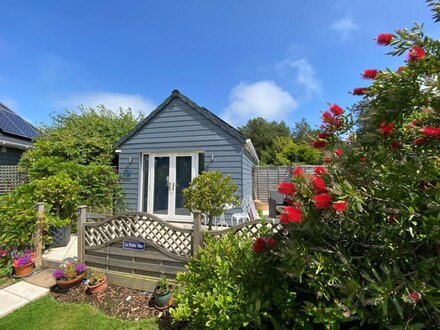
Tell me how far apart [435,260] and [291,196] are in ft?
2.76

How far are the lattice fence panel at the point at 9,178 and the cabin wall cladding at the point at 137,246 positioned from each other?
20.6 feet

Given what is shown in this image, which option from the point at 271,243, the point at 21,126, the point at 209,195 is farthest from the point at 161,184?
the point at 21,126

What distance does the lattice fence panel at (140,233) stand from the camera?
3.47 meters

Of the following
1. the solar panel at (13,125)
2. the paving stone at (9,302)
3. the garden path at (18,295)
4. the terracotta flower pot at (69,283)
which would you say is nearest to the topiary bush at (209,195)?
the terracotta flower pot at (69,283)

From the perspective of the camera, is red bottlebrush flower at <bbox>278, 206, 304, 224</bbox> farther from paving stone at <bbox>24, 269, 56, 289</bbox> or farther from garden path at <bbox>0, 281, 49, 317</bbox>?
paving stone at <bbox>24, 269, 56, 289</bbox>

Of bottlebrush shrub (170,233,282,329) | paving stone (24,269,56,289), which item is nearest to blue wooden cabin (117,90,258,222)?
paving stone (24,269,56,289)

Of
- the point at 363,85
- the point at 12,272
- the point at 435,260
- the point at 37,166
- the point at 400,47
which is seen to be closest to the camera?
the point at 435,260

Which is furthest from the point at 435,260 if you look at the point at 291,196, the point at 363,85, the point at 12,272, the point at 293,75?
the point at 293,75

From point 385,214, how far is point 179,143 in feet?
21.8

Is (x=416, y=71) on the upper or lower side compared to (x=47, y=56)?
lower

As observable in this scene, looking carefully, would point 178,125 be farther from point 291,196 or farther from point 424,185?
point 424,185

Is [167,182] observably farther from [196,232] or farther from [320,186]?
[320,186]

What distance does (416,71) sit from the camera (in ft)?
4.28

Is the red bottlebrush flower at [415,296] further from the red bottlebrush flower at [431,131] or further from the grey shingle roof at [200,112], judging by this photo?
the grey shingle roof at [200,112]
